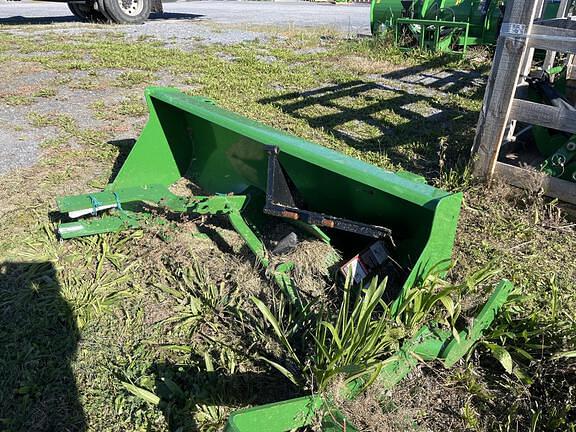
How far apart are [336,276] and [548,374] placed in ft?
3.51

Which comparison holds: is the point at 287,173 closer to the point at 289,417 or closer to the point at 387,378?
the point at 387,378

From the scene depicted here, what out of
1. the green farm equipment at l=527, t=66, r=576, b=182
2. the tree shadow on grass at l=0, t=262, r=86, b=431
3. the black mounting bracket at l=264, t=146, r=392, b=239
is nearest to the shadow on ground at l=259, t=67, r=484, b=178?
the green farm equipment at l=527, t=66, r=576, b=182

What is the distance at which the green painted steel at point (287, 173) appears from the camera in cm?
210

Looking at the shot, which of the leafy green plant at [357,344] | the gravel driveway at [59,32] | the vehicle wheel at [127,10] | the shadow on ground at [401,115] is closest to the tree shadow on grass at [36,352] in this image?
the leafy green plant at [357,344]

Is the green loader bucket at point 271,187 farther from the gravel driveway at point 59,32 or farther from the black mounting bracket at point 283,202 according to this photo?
the gravel driveway at point 59,32

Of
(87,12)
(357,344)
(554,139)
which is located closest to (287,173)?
(357,344)

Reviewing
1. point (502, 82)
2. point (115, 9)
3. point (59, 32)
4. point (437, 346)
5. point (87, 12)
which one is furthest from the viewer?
point (87, 12)

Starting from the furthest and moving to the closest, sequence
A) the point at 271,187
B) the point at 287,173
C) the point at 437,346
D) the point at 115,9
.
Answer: the point at 115,9 → the point at 287,173 → the point at 271,187 → the point at 437,346

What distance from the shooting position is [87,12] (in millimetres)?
13188

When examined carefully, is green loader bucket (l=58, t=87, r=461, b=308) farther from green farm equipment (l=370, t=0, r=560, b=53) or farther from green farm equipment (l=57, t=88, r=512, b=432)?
green farm equipment (l=370, t=0, r=560, b=53)

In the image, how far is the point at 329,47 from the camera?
9.92 m

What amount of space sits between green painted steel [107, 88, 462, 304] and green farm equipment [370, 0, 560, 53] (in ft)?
21.0

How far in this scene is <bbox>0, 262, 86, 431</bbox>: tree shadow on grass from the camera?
205 cm

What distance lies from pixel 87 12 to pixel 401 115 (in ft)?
36.5
